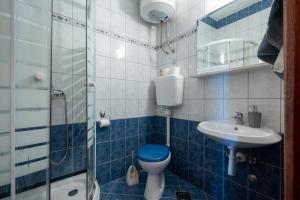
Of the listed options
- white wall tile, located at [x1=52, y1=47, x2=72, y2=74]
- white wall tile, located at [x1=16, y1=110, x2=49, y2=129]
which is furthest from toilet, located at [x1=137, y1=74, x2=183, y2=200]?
white wall tile, located at [x1=52, y1=47, x2=72, y2=74]

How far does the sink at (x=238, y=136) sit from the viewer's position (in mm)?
838

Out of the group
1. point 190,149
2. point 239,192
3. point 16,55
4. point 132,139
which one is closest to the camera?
point 16,55

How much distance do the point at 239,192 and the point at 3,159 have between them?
172 cm

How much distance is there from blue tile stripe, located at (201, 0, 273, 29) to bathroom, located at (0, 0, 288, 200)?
0.03ft

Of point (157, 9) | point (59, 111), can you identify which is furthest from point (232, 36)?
point (59, 111)

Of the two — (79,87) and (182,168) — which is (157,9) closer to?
(79,87)

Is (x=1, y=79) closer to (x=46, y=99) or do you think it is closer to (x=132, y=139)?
(x=46, y=99)

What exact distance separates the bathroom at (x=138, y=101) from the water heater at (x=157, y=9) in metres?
0.01

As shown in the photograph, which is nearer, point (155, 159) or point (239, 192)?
point (239, 192)

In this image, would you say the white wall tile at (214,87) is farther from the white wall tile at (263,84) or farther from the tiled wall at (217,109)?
the white wall tile at (263,84)

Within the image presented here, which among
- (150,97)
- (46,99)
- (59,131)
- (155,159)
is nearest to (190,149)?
(155,159)

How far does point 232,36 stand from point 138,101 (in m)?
1.26

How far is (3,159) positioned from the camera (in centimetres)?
85

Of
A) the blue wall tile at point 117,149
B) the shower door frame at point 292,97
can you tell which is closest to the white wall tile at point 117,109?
the blue wall tile at point 117,149
